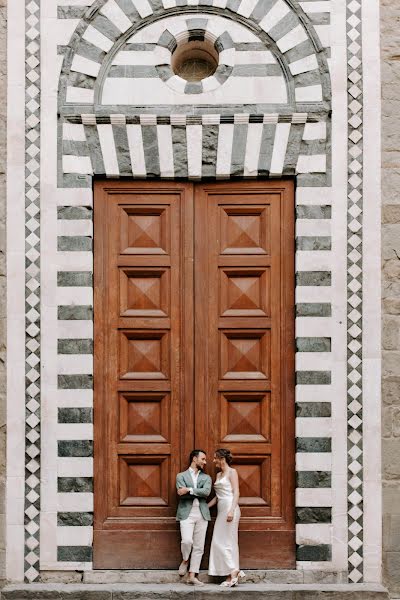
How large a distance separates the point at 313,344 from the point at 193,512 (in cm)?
170

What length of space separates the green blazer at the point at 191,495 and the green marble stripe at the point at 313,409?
3.10 feet

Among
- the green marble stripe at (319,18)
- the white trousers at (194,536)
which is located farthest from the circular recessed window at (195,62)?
the white trousers at (194,536)

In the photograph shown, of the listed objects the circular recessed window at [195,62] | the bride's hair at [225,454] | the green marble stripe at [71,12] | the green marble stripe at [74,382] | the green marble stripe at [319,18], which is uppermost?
the green marble stripe at [71,12]

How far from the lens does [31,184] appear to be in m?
7.96

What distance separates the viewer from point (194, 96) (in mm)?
8016

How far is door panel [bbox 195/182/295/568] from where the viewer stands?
7988mm

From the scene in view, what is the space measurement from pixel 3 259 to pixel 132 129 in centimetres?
154

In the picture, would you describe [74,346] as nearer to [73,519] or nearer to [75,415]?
[75,415]

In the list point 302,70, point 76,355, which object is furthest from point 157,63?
point 76,355

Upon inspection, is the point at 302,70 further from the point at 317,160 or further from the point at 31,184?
the point at 31,184

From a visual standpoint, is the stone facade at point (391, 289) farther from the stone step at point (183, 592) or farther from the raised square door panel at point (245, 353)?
the raised square door panel at point (245, 353)

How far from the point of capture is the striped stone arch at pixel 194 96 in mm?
7977

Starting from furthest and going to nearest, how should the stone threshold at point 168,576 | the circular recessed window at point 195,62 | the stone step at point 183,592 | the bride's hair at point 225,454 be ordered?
the circular recessed window at point 195,62, the stone threshold at point 168,576, the bride's hair at point 225,454, the stone step at point 183,592

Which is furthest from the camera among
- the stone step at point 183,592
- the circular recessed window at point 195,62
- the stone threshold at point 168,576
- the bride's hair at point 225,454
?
the circular recessed window at point 195,62
